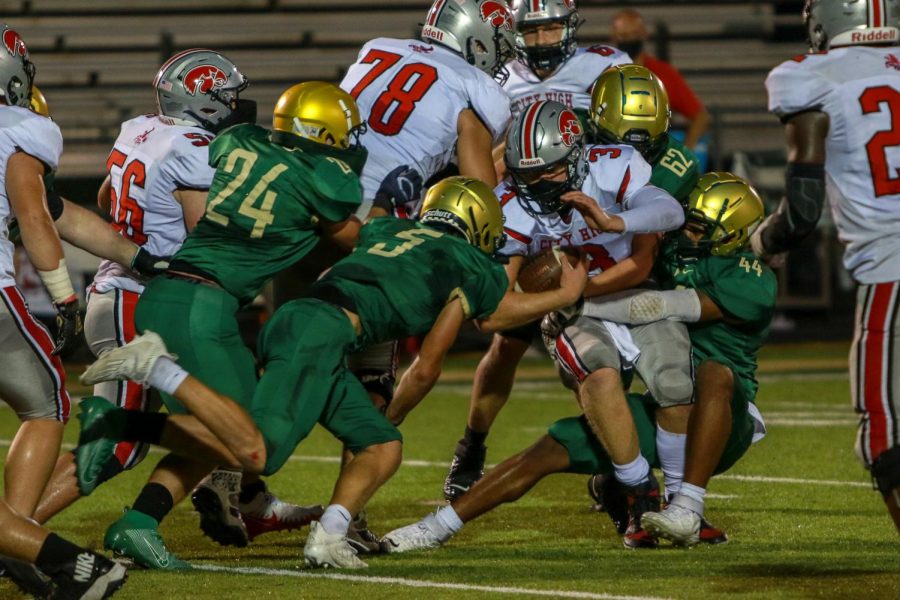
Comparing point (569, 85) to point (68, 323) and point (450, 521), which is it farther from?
point (68, 323)

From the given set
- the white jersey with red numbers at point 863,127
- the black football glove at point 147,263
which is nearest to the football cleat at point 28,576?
the black football glove at point 147,263

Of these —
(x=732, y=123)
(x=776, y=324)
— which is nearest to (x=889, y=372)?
(x=776, y=324)

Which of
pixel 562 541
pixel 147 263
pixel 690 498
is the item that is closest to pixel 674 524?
pixel 690 498

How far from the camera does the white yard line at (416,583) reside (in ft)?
12.6

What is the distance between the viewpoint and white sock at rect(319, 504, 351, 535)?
14.1 ft

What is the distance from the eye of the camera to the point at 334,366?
169 inches

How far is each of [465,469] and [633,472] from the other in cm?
101

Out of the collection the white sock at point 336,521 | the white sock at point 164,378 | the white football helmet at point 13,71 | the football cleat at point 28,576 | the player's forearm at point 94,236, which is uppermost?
the white football helmet at point 13,71

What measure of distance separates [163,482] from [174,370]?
0.59 meters

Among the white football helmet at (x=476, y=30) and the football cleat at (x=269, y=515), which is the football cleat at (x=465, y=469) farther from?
the white football helmet at (x=476, y=30)

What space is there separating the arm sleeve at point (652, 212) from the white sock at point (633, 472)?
0.74 m

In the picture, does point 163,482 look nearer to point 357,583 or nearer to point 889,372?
point 357,583

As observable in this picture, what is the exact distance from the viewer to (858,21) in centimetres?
390

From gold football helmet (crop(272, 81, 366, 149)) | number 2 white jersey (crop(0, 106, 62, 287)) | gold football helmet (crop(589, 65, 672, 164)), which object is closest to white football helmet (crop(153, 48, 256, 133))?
gold football helmet (crop(272, 81, 366, 149))
